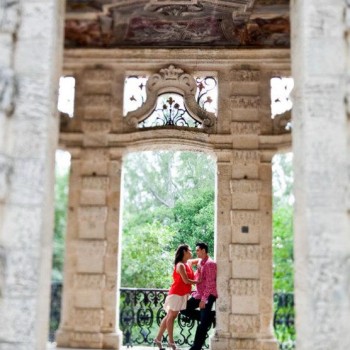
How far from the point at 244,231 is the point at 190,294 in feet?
5.51

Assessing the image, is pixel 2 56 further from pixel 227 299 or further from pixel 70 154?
pixel 227 299

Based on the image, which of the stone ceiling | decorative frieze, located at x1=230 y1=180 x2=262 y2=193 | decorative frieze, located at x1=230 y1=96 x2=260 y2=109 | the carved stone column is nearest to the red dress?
the carved stone column

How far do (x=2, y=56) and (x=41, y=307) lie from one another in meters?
2.16

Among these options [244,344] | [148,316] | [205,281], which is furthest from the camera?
[148,316]

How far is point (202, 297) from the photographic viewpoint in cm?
854

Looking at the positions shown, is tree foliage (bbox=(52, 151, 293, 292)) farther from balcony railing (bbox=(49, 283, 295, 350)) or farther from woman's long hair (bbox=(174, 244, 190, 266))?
woman's long hair (bbox=(174, 244, 190, 266))

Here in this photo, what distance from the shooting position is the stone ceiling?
9.43m

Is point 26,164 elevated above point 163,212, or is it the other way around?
point 163,212

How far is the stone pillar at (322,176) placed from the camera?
422 centimetres

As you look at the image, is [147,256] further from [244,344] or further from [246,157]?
[246,157]

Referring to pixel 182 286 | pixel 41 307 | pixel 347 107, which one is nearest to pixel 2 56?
pixel 41 307

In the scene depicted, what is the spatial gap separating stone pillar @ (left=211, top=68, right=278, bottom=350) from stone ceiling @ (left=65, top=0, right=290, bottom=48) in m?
0.77

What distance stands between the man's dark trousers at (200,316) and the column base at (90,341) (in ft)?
5.47

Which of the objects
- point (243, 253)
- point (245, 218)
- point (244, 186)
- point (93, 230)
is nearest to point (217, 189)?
point (244, 186)
